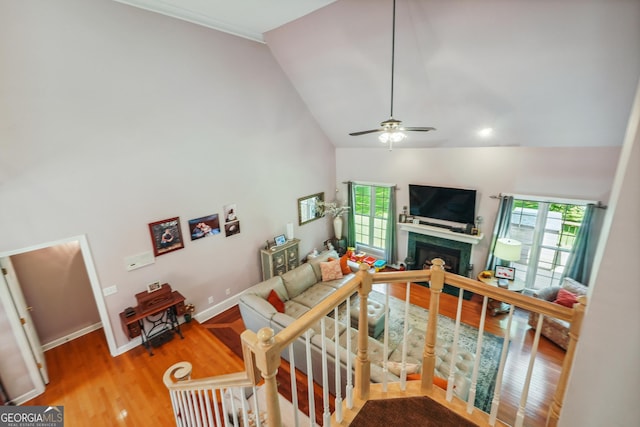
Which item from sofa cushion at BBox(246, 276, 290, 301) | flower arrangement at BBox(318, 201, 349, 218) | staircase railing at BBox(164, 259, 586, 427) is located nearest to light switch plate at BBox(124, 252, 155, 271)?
sofa cushion at BBox(246, 276, 290, 301)

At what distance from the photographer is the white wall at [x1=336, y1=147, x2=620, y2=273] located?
4.71 metres

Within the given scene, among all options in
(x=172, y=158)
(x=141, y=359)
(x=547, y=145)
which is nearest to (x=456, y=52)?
(x=547, y=145)

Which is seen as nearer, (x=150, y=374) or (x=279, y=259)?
(x=150, y=374)

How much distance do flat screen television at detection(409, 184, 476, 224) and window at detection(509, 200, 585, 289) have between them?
0.80m

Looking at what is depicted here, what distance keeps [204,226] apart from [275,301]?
1.87m

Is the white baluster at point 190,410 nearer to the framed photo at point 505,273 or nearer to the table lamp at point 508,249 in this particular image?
the table lamp at point 508,249

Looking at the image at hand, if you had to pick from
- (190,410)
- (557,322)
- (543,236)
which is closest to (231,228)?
(190,410)

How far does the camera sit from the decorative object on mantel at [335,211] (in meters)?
7.73

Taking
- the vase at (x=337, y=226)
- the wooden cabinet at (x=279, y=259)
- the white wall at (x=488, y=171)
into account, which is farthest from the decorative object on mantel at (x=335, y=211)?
the wooden cabinet at (x=279, y=259)

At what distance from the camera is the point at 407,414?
6.31 ft

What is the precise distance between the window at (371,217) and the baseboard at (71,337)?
6.21 m

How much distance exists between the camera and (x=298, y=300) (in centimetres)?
548

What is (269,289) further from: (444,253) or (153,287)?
(444,253)

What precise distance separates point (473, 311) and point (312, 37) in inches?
232
